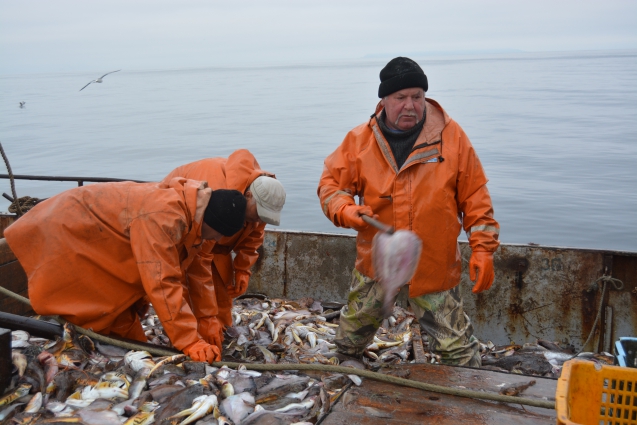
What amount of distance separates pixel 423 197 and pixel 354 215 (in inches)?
19.9

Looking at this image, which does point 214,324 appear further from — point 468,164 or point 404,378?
point 468,164

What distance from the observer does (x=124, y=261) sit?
4.34 metres

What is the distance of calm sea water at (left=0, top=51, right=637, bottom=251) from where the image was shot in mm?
16672

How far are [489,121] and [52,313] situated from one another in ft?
109

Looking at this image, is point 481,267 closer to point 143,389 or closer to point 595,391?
point 595,391

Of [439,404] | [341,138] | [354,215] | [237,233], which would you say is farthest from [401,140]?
[341,138]

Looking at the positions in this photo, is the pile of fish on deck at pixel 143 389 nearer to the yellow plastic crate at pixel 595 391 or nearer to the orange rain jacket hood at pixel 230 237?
the orange rain jacket hood at pixel 230 237

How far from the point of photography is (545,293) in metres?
6.55

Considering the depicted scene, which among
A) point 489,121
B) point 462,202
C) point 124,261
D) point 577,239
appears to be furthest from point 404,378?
point 489,121

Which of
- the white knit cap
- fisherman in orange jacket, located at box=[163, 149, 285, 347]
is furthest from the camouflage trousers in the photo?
fisherman in orange jacket, located at box=[163, 149, 285, 347]

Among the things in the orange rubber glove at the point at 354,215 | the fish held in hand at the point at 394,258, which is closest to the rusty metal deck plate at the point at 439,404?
the fish held in hand at the point at 394,258

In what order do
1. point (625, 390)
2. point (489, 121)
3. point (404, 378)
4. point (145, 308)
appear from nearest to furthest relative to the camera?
1. point (625, 390)
2. point (404, 378)
3. point (145, 308)
4. point (489, 121)

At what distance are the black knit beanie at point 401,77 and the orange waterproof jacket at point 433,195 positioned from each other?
10.0 inches

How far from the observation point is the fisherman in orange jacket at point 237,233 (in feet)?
16.0
